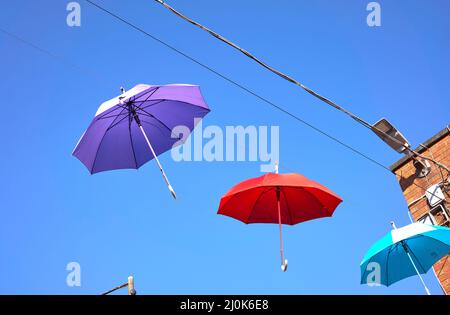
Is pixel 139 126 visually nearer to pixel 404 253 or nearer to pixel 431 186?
pixel 404 253

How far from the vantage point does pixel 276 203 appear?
834 cm

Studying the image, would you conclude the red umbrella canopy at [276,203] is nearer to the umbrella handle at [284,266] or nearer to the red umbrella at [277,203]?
the red umbrella at [277,203]

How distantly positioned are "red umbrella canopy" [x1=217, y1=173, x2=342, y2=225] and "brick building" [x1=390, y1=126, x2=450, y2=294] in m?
4.62

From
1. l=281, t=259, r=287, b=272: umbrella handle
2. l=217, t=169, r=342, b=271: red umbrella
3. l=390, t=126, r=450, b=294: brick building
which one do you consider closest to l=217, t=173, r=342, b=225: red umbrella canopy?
l=217, t=169, r=342, b=271: red umbrella

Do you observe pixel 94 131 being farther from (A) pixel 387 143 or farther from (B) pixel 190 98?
(A) pixel 387 143

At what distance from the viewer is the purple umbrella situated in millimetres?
8422

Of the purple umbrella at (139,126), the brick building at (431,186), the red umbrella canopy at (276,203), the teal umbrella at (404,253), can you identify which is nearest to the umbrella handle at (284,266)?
the red umbrella canopy at (276,203)

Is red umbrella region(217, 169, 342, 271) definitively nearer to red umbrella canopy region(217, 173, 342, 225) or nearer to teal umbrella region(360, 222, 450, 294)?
red umbrella canopy region(217, 173, 342, 225)

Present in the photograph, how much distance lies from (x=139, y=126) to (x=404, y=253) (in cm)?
445

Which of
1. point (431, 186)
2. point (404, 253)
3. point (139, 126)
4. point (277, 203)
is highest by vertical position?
point (431, 186)

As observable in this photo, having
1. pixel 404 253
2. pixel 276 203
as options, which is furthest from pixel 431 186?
pixel 276 203

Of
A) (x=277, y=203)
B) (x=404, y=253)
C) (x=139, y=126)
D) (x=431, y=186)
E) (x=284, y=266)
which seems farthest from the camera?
(x=431, y=186)

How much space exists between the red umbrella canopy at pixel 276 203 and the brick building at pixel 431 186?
4621 millimetres
